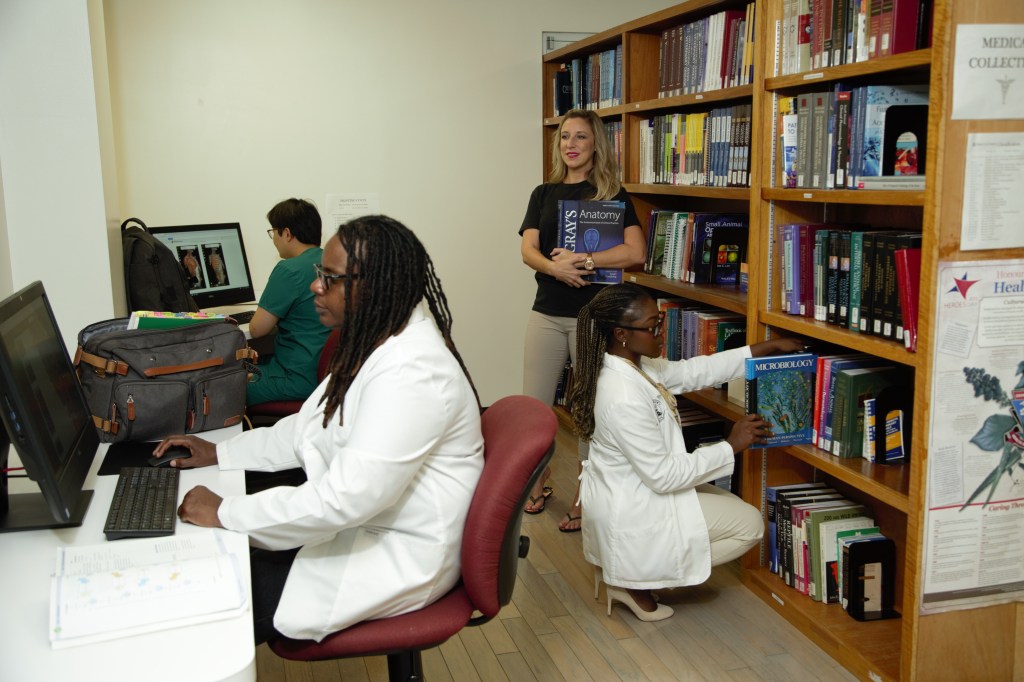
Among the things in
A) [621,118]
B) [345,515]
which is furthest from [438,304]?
[621,118]

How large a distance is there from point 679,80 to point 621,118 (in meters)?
0.60

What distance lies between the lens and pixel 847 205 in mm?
3041

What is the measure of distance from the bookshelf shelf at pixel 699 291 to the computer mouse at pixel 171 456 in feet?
6.02

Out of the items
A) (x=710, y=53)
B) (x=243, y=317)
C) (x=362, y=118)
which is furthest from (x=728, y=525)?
(x=362, y=118)

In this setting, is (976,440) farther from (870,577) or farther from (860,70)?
(860,70)

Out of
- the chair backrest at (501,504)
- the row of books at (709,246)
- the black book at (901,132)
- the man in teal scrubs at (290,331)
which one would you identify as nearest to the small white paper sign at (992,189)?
the black book at (901,132)

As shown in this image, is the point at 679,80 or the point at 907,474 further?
the point at 679,80

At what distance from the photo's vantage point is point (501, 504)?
1752 mm

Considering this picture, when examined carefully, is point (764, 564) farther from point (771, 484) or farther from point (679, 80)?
point (679, 80)

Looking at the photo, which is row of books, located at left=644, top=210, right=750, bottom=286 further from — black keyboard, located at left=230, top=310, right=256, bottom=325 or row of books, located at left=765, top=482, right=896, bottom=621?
black keyboard, located at left=230, top=310, right=256, bottom=325

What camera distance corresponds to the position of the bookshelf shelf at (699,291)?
323cm

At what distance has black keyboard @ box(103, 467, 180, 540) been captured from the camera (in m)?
1.72

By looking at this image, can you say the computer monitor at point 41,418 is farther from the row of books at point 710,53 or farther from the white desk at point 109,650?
the row of books at point 710,53

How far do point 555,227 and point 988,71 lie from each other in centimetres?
185
